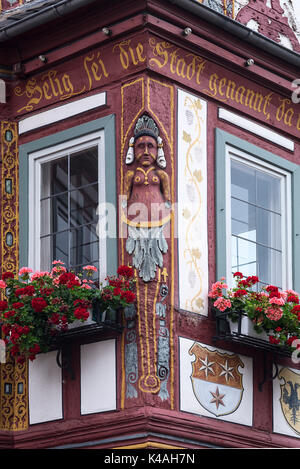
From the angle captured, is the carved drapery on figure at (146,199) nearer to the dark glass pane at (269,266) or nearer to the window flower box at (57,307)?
the window flower box at (57,307)

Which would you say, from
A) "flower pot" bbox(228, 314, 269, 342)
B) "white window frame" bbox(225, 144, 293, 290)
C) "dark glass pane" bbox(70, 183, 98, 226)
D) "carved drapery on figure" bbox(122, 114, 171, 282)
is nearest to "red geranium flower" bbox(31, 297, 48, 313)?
"carved drapery on figure" bbox(122, 114, 171, 282)

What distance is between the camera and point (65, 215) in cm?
1455

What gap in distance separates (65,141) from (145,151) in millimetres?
1106

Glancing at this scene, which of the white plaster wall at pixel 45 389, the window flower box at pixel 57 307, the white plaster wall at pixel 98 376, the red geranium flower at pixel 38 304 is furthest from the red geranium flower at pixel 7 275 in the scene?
the white plaster wall at pixel 98 376

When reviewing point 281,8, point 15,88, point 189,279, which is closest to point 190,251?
point 189,279

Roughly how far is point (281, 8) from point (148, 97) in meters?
3.13

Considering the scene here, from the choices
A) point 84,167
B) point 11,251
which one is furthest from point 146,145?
point 11,251

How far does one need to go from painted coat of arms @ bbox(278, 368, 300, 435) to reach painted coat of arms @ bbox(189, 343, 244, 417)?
65cm

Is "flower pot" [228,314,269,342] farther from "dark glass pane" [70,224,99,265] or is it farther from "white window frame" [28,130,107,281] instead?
"white window frame" [28,130,107,281]

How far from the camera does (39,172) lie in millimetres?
14711

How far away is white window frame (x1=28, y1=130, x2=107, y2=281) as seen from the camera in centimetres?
1416

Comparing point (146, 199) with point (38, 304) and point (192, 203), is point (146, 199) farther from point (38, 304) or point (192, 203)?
point (38, 304)

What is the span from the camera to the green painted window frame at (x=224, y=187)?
562 inches

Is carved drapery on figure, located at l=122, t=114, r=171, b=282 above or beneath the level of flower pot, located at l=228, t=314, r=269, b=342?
above
